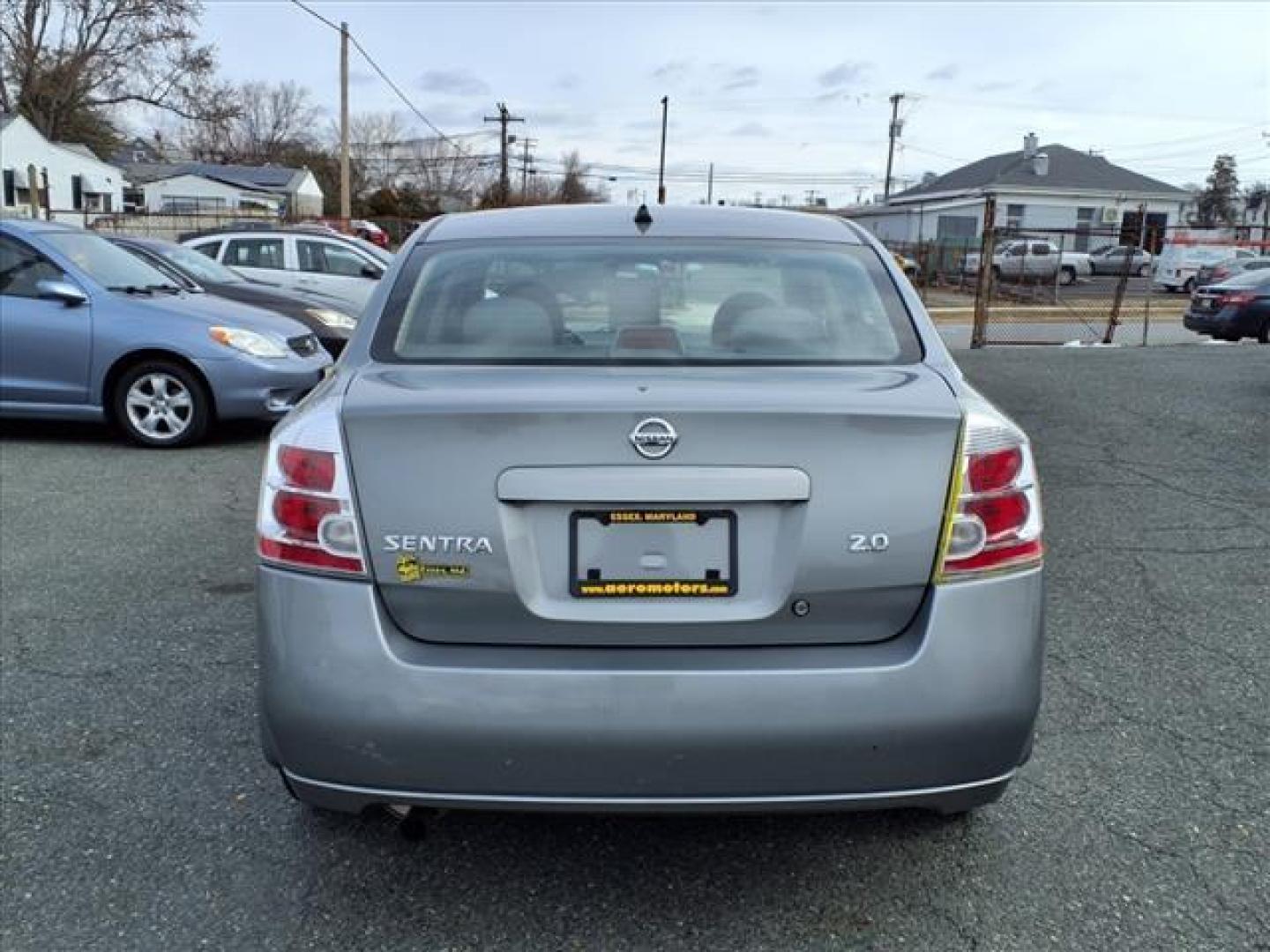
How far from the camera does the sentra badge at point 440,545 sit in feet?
7.45

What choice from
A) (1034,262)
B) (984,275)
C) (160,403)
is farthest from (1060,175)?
(160,403)

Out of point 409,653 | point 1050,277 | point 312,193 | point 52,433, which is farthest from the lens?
point 312,193

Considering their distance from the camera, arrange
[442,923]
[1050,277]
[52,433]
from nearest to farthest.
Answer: [442,923]
[52,433]
[1050,277]

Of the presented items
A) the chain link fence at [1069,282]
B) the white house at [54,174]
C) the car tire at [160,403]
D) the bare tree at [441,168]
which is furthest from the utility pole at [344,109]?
the bare tree at [441,168]

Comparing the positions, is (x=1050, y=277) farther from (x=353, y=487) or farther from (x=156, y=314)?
(x=353, y=487)

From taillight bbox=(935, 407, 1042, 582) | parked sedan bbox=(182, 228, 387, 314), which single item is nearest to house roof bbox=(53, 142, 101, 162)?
parked sedan bbox=(182, 228, 387, 314)

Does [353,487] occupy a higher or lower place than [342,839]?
higher

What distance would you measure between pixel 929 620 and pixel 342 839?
1661mm

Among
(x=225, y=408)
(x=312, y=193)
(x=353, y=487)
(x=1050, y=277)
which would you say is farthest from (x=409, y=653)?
(x=312, y=193)

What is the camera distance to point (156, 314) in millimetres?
7820

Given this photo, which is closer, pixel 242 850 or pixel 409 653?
pixel 409 653

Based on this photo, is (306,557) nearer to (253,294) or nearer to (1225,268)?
(253,294)

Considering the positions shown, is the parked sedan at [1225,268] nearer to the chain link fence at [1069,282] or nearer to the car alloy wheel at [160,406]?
the chain link fence at [1069,282]

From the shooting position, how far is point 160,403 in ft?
25.8
